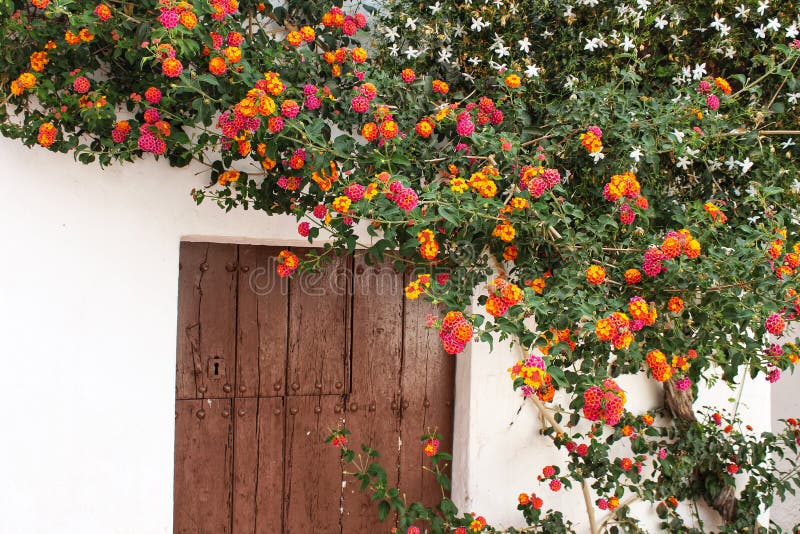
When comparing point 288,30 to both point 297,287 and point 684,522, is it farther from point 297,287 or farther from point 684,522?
point 684,522

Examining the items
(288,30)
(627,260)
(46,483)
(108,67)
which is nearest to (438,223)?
Answer: (627,260)

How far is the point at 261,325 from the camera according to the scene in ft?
7.68

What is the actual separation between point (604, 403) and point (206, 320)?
134 centimetres

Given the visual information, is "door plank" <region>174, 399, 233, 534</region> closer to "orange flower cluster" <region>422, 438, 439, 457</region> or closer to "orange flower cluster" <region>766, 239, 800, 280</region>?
"orange flower cluster" <region>422, 438, 439, 457</region>

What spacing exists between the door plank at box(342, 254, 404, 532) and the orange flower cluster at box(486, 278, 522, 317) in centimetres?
98

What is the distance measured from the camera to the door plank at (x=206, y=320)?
223cm

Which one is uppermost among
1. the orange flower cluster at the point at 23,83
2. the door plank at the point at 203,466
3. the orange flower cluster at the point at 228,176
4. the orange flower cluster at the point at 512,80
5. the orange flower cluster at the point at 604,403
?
the orange flower cluster at the point at 512,80

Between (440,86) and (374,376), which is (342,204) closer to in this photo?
(440,86)

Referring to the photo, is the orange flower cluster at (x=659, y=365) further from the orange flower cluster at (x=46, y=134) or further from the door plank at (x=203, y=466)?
the orange flower cluster at (x=46, y=134)

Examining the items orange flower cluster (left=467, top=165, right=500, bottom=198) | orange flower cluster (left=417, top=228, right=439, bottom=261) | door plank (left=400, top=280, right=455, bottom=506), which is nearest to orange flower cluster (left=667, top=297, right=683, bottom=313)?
orange flower cluster (left=467, top=165, right=500, bottom=198)

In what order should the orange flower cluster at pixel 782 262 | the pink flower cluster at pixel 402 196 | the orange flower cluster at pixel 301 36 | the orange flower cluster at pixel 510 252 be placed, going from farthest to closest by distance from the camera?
1. the orange flower cluster at pixel 510 252
2. the orange flower cluster at pixel 301 36
3. the orange flower cluster at pixel 782 262
4. the pink flower cluster at pixel 402 196

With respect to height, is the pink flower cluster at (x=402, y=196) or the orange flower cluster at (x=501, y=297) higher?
the pink flower cluster at (x=402, y=196)

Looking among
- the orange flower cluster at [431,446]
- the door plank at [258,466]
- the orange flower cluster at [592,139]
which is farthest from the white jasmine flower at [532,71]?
the door plank at [258,466]

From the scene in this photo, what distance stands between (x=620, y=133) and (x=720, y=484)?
66.6 inches
